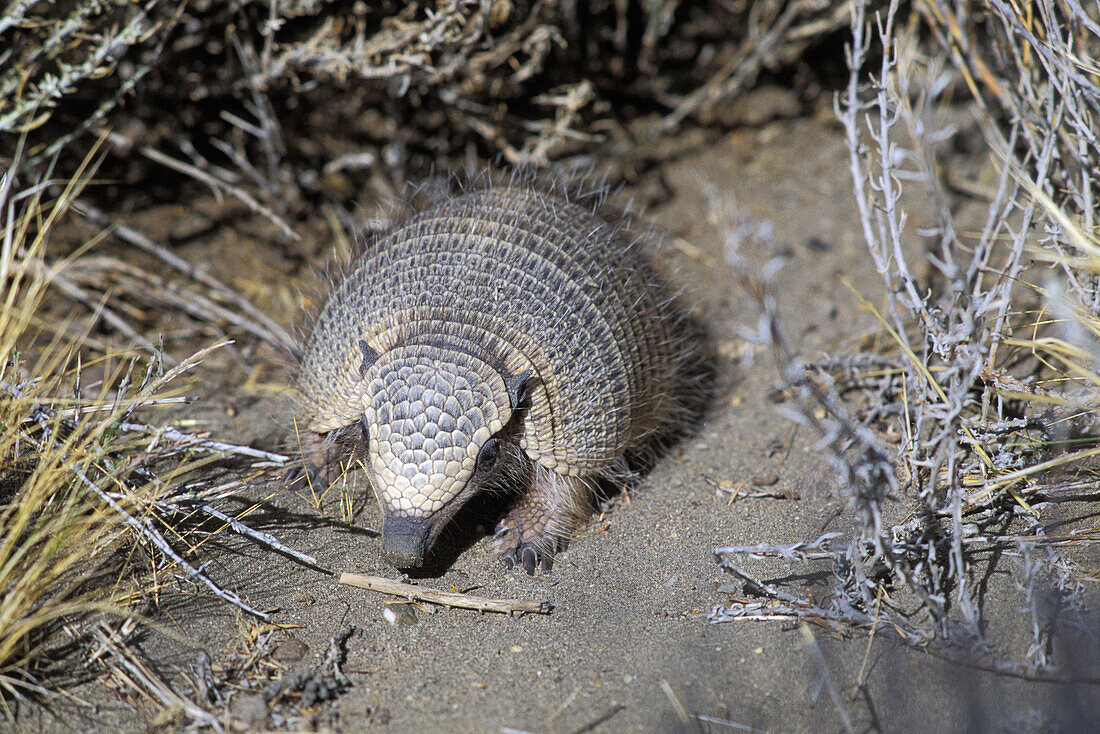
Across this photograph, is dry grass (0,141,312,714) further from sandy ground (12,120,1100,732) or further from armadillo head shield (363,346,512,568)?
armadillo head shield (363,346,512,568)

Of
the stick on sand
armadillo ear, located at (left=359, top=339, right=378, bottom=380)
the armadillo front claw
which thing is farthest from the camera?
the armadillo front claw

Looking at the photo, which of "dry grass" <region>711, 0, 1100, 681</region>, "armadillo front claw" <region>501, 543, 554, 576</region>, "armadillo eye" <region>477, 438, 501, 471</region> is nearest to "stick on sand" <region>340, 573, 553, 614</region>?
"armadillo front claw" <region>501, 543, 554, 576</region>

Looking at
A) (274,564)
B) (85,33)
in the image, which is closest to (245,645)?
(274,564)

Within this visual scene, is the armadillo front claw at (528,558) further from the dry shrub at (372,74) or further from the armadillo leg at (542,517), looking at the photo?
the dry shrub at (372,74)

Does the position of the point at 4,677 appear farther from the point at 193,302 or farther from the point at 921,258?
the point at 921,258

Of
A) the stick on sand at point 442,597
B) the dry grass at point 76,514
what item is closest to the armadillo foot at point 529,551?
the stick on sand at point 442,597

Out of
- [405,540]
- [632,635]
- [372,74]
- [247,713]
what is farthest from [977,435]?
[372,74]
